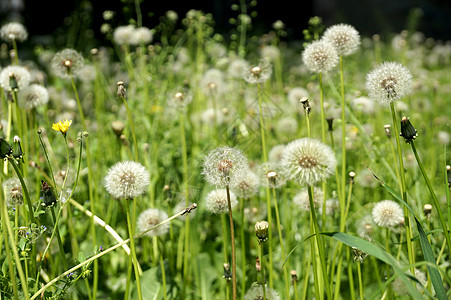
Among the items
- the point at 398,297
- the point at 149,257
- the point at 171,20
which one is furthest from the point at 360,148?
the point at 171,20

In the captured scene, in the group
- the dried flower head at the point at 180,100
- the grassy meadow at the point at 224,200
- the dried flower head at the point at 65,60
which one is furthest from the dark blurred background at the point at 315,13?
the dried flower head at the point at 65,60

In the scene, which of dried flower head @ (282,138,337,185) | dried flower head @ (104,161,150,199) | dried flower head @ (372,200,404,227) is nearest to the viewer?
dried flower head @ (282,138,337,185)

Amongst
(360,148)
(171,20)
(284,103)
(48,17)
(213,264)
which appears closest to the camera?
(213,264)

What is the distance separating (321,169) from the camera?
2.35 ft

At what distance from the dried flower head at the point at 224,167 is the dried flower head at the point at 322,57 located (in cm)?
30

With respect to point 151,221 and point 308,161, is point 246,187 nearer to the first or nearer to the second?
point 151,221

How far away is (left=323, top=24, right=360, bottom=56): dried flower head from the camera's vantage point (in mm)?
982

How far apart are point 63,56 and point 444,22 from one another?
7144 mm

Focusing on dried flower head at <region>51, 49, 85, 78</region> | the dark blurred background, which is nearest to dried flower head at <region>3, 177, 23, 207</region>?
dried flower head at <region>51, 49, 85, 78</region>

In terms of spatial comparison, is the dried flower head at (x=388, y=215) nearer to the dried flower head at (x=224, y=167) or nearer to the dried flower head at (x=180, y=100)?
the dried flower head at (x=224, y=167)

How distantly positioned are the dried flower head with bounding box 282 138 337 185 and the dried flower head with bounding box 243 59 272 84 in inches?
12.9

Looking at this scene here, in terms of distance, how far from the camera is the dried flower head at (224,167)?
2.58 ft

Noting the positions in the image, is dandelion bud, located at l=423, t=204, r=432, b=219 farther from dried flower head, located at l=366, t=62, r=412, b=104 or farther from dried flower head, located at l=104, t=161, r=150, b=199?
dried flower head, located at l=104, t=161, r=150, b=199

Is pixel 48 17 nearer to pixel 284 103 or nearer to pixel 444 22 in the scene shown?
pixel 284 103
